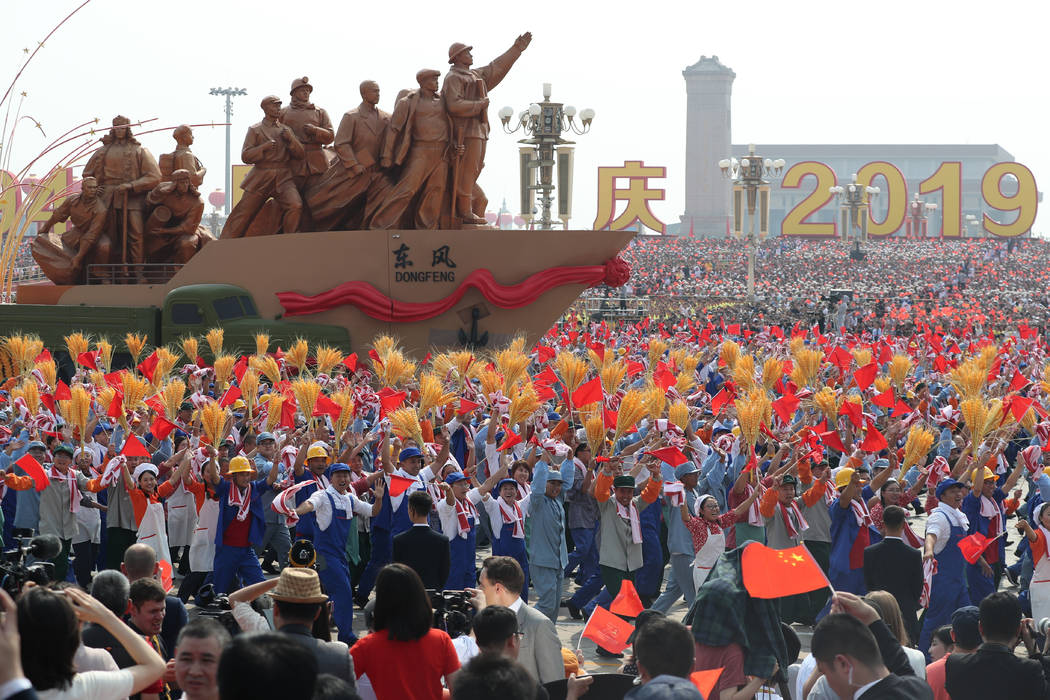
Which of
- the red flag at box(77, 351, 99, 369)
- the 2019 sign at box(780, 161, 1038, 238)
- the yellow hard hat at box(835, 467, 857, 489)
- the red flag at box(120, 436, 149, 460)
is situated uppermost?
the 2019 sign at box(780, 161, 1038, 238)

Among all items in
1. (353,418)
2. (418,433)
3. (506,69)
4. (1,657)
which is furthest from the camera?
(506,69)

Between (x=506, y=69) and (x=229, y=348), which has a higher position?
(x=506, y=69)

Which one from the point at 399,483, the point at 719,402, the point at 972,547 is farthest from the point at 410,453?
the point at 719,402

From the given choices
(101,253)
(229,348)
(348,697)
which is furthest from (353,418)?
(101,253)

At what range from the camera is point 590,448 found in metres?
11.4

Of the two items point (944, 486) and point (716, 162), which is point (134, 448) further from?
point (716, 162)

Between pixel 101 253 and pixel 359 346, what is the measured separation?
5432mm

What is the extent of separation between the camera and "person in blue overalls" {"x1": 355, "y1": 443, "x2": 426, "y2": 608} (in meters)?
10.0

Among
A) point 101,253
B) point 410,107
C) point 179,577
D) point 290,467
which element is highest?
point 410,107

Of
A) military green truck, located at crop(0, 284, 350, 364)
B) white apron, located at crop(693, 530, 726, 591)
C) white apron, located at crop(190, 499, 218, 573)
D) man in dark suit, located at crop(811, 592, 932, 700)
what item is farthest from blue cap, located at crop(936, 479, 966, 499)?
military green truck, located at crop(0, 284, 350, 364)

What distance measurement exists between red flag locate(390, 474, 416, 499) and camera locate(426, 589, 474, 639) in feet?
11.5

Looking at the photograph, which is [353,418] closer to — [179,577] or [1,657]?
[179,577]

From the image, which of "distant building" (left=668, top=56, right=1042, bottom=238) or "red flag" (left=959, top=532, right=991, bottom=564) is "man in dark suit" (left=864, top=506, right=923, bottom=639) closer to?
"red flag" (left=959, top=532, right=991, bottom=564)

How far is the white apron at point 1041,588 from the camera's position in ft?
30.1
